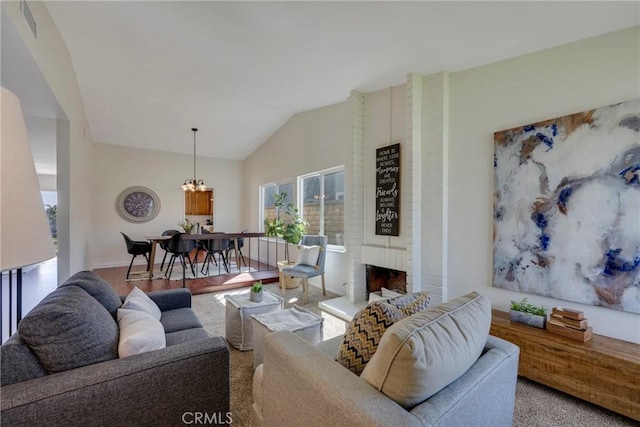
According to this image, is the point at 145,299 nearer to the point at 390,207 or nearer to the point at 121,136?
the point at 390,207

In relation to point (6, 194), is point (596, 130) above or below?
above

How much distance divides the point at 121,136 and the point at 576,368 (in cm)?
778

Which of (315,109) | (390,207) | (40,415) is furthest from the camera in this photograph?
(315,109)

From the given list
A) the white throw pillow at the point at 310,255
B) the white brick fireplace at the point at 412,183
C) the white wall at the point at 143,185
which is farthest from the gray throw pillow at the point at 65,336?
the white wall at the point at 143,185

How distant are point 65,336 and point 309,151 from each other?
4348mm

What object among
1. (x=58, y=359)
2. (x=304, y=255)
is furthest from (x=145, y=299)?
(x=304, y=255)

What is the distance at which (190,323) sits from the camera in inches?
82.4

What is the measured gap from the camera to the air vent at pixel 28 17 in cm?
195

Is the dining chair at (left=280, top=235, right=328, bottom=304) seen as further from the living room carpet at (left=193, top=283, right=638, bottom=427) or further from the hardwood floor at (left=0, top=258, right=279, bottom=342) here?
the living room carpet at (left=193, top=283, right=638, bottom=427)

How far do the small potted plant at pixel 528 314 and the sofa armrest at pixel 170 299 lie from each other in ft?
9.28

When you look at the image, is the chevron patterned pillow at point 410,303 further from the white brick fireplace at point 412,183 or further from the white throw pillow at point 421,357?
the white brick fireplace at point 412,183

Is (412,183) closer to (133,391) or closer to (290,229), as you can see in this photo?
(290,229)

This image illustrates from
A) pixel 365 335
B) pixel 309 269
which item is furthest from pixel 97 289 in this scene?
pixel 309 269

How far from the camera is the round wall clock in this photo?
639 cm
